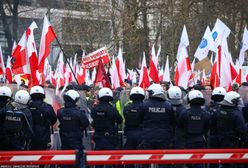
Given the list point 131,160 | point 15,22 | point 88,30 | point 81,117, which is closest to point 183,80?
point 81,117

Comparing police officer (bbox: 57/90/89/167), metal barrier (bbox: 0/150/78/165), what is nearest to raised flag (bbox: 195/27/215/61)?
police officer (bbox: 57/90/89/167)

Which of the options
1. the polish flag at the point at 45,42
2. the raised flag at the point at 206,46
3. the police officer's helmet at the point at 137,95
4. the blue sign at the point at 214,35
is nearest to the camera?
the police officer's helmet at the point at 137,95

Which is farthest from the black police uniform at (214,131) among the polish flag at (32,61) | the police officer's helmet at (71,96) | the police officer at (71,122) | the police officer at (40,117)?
the polish flag at (32,61)

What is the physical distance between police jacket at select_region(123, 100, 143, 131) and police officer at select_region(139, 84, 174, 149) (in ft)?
2.00

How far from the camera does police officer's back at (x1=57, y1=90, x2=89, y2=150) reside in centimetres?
1105

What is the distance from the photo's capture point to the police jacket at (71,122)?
11047 mm

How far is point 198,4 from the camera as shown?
132 ft

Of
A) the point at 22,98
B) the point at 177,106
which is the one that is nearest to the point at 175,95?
the point at 177,106

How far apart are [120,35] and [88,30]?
2415 mm

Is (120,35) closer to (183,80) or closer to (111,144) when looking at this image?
(183,80)

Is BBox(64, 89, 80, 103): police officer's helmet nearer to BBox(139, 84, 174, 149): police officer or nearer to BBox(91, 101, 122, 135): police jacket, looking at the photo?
BBox(91, 101, 122, 135): police jacket

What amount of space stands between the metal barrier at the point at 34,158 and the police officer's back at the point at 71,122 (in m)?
2.47

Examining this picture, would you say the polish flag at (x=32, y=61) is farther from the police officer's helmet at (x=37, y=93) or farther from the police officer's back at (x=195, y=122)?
the police officer's back at (x=195, y=122)

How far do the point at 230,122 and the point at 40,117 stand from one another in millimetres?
3850
